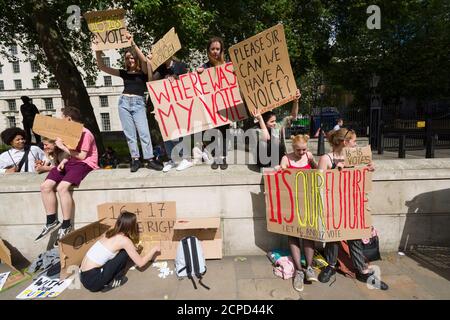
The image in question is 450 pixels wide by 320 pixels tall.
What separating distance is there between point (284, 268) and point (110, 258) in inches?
78.6

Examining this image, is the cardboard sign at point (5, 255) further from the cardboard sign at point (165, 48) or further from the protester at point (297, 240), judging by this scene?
the protester at point (297, 240)

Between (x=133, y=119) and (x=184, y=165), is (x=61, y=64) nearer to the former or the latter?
(x=133, y=119)

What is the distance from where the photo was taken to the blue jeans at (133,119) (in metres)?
4.22

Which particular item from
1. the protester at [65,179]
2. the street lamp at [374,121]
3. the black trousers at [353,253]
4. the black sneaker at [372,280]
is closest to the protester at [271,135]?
the black trousers at [353,253]

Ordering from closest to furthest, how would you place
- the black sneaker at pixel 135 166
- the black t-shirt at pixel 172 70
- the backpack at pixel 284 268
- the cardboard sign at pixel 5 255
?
the backpack at pixel 284 268 → the cardboard sign at pixel 5 255 → the black sneaker at pixel 135 166 → the black t-shirt at pixel 172 70

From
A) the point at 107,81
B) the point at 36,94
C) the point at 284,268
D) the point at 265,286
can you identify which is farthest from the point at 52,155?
the point at 36,94

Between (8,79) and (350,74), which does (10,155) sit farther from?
(8,79)

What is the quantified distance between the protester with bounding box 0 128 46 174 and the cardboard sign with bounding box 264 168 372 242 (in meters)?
3.73

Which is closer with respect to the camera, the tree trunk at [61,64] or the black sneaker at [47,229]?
the black sneaker at [47,229]

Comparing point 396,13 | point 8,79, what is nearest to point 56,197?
point 396,13

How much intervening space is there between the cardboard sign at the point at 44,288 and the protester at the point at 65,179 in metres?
0.52

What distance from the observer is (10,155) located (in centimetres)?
460

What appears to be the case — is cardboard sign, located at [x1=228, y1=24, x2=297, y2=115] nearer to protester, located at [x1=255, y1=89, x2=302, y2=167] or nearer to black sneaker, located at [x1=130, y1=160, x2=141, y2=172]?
protester, located at [x1=255, y1=89, x2=302, y2=167]

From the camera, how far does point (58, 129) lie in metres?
3.88
